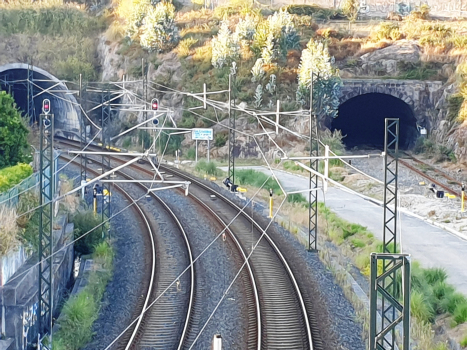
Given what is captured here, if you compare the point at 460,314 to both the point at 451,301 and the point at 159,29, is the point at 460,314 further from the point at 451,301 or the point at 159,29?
the point at 159,29

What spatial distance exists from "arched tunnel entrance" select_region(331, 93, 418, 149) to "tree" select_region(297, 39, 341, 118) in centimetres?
513

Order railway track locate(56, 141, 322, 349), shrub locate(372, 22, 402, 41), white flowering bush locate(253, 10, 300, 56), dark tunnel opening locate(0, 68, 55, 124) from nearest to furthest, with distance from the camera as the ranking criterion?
railway track locate(56, 141, 322, 349) → dark tunnel opening locate(0, 68, 55, 124) → white flowering bush locate(253, 10, 300, 56) → shrub locate(372, 22, 402, 41)

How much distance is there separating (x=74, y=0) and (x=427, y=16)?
3864 cm

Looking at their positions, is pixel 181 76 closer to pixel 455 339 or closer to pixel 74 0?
pixel 74 0

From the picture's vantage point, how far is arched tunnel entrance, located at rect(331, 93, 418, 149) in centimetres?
5028

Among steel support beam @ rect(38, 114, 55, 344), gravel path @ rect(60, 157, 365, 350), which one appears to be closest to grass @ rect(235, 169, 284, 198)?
gravel path @ rect(60, 157, 365, 350)

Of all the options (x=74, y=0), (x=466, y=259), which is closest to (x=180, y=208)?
(x=466, y=259)

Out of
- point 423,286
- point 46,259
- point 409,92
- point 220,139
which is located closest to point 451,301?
point 423,286

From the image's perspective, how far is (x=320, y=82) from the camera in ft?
150

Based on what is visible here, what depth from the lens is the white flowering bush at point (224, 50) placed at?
51281 mm

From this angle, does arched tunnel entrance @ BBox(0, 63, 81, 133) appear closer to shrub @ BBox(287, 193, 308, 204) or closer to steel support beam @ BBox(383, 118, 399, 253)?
shrub @ BBox(287, 193, 308, 204)

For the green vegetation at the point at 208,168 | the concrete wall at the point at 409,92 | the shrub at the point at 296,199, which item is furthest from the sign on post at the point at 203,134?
the concrete wall at the point at 409,92

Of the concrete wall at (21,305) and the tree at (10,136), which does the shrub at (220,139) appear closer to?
the tree at (10,136)

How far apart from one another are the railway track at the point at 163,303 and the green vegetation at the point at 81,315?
0.93 m
